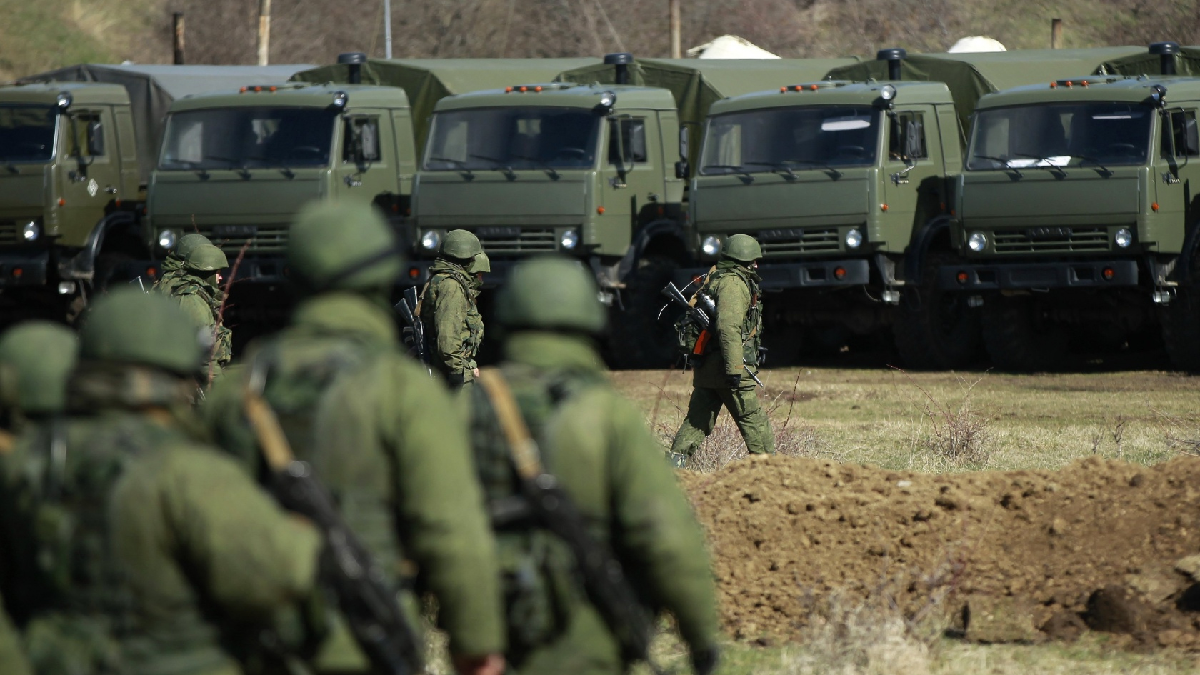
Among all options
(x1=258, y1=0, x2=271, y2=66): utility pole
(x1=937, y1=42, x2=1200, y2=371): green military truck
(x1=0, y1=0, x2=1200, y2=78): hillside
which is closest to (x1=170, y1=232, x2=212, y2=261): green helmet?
(x1=937, y1=42, x2=1200, y2=371): green military truck

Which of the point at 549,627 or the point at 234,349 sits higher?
the point at 549,627

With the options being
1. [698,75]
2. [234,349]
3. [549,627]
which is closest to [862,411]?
[698,75]

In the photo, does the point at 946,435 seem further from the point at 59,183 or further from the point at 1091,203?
the point at 59,183

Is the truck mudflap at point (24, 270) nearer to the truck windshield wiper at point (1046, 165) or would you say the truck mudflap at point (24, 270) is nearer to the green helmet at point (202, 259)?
the green helmet at point (202, 259)

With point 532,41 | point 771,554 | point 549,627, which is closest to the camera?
point 549,627

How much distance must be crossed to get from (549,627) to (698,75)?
48.6 ft

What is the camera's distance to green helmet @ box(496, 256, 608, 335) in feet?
12.5

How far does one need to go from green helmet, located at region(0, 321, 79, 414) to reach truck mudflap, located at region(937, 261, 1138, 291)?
12946mm

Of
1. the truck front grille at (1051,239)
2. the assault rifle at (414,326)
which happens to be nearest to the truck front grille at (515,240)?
the truck front grille at (1051,239)

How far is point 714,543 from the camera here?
7.78 m

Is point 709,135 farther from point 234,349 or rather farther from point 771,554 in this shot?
point 771,554

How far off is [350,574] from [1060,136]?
13.3 meters

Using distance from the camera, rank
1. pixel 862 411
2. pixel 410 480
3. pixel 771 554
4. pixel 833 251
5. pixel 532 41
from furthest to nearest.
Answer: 1. pixel 532 41
2. pixel 833 251
3. pixel 862 411
4. pixel 771 554
5. pixel 410 480

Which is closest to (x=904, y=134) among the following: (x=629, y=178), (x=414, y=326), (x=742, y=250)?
(x=629, y=178)
